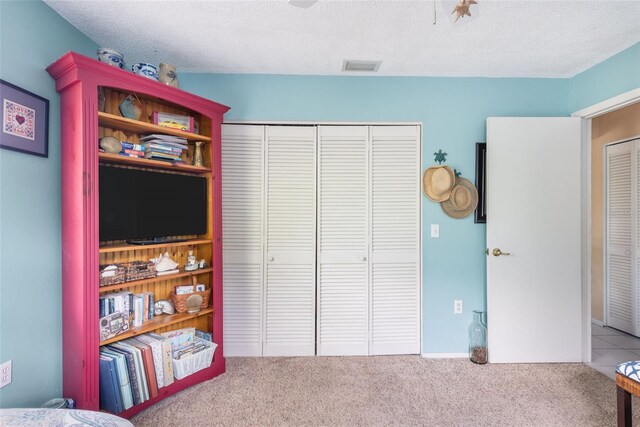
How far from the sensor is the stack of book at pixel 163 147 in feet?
6.60

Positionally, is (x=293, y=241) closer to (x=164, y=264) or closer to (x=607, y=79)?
(x=164, y=264)

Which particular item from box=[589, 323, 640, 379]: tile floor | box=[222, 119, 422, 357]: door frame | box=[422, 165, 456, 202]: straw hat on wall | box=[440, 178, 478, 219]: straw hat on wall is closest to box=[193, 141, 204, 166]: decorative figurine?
box=[222, 119, 422, 357]: door frame

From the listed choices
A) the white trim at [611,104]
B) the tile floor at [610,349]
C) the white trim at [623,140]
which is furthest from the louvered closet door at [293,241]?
the white trim at [623,140]

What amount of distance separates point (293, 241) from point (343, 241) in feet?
1.43

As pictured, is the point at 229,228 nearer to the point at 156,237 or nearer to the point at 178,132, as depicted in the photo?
the point at 156,237

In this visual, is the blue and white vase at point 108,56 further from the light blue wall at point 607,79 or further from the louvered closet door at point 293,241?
the light blue wall at point 607,79

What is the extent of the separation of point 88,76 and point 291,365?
239 cm

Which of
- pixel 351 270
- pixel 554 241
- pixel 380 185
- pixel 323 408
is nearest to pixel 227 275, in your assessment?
pixel 351 270

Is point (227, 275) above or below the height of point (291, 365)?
above

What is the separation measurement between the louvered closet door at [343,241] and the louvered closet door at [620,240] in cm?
287

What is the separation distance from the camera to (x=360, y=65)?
2402mm

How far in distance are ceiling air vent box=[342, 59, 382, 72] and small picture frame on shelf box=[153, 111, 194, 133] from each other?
1285 millimetres

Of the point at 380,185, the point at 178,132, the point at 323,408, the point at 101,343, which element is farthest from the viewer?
the point at 380,185

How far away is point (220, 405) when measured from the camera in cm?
194
